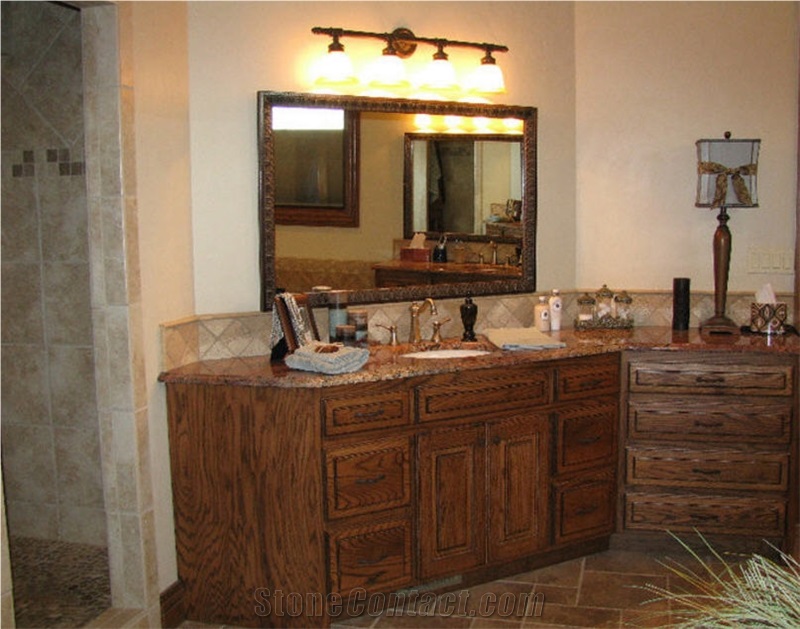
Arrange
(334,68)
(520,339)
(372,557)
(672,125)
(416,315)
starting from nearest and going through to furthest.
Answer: (372,557) < (334,68) < (520,339) < (416,315) < (672,125)

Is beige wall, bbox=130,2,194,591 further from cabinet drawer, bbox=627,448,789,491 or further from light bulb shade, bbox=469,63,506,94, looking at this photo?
cabinet drawer, bbox=627,448,789,491

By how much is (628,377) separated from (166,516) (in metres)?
1.84

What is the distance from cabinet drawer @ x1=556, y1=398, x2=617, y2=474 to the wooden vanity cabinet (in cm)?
12

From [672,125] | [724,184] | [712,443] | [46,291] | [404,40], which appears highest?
[404,40]

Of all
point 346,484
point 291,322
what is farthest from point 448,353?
point 346,484

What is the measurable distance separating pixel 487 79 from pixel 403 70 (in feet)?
1.24

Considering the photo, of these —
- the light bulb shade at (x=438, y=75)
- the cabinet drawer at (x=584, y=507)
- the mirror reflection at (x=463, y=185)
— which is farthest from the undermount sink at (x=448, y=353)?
the light bulb shade at (x=438, y=75)

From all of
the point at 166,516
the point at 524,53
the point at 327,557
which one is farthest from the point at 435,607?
the point at 524,53

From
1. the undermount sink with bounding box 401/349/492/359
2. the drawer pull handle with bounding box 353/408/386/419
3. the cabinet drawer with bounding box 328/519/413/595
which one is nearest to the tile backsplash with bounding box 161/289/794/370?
the undermount sink with bounding box 401/349/492/359

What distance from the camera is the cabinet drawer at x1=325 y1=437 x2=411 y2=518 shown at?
3.04 metres

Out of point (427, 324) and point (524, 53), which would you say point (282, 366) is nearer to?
point (427, 324)

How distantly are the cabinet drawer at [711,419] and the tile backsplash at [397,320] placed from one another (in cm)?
59

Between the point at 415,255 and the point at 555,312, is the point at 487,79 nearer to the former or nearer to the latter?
the point at 415,255

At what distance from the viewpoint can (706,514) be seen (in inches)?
144
